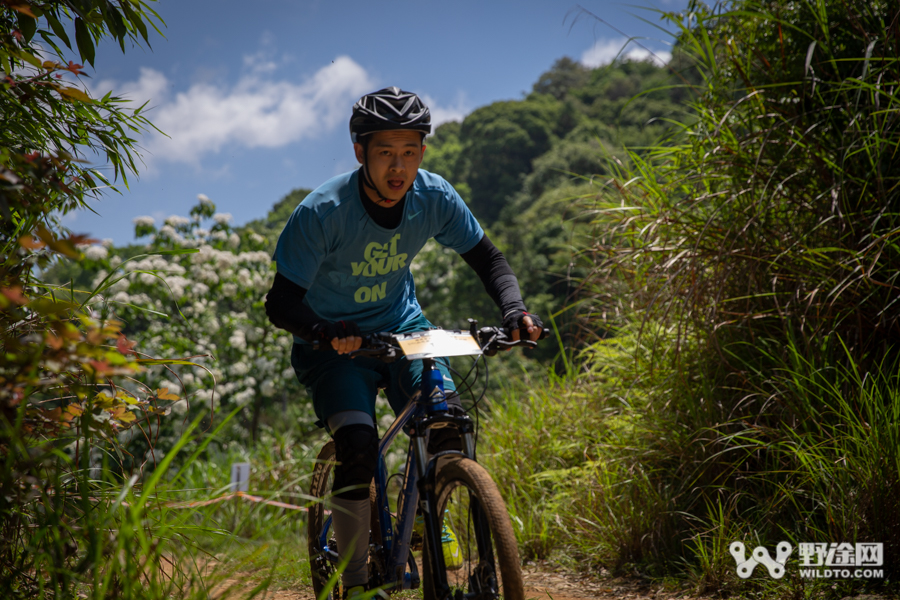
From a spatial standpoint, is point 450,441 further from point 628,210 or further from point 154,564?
point 628,210

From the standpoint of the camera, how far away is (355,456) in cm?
222

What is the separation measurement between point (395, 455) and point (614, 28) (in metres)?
5.67

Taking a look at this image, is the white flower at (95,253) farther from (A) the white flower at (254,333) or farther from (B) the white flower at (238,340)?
(A) the white flower at (254,333)

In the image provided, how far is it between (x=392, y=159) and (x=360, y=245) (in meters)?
0.35

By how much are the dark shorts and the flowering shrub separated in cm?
463

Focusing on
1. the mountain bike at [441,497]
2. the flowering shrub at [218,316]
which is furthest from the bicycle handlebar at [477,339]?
the flowering shrub at [218,316]

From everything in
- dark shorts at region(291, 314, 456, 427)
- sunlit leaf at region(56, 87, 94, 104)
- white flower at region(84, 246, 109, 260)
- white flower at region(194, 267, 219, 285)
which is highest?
white flower at region(84, 246, 109, 260)

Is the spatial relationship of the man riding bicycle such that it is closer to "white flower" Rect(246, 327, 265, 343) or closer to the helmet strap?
the helmet strap

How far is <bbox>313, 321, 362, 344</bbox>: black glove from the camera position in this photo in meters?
1.97

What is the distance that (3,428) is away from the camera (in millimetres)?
1240

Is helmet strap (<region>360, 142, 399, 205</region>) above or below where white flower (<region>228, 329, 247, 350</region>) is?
below

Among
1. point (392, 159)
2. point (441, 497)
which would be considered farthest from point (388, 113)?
point (441, 497)

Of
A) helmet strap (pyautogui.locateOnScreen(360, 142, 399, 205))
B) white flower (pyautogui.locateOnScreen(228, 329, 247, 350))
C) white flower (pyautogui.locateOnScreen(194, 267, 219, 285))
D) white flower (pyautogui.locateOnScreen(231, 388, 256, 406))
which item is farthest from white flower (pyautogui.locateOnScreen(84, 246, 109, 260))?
helmet strap (pyautogui.locateOnScreen(360, 142, 399, 205))

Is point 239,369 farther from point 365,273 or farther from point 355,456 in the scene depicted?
point 355,456
